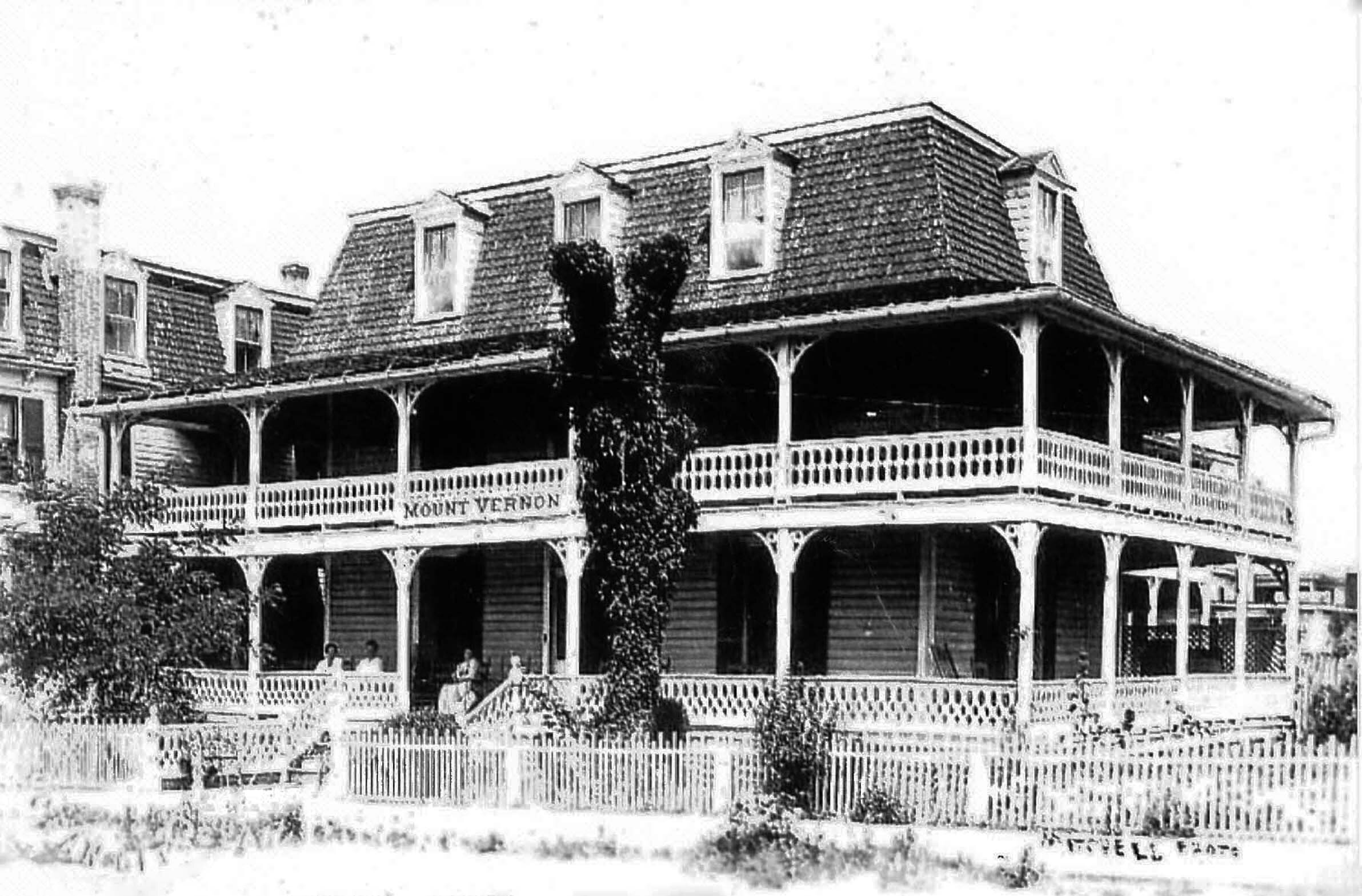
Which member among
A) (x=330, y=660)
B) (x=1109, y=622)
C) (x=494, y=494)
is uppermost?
(x=494, y=494)

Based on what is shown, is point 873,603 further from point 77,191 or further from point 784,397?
point 77,191

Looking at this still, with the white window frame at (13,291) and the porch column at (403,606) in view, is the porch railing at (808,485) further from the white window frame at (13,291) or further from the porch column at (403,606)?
the white window frame at (13,291)

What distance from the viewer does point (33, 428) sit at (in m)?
34.1

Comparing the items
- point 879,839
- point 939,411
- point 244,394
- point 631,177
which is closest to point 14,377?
point 244,394

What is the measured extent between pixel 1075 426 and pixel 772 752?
1114 centimetres

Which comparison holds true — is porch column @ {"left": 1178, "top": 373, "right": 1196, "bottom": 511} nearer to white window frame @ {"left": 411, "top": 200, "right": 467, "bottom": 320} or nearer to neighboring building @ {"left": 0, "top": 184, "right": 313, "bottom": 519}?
white window frame @ {"left": 411, "top": 200, "right": 467, "bottom": 320}

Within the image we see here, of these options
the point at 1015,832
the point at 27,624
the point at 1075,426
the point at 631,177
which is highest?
the point at 631,177

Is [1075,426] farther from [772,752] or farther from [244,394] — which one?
[244,394]

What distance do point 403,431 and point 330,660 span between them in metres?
5.06

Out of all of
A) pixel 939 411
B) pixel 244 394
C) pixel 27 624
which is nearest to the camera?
pixel 27 624

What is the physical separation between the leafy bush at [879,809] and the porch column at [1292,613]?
13054 mm

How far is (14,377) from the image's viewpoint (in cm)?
3388

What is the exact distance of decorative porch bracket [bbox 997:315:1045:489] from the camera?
22.8 meters

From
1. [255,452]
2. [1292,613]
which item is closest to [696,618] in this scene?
[255,452]
